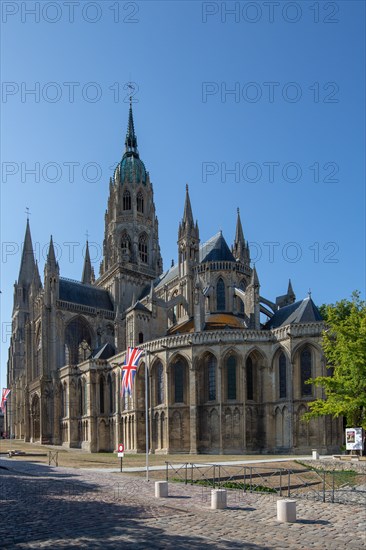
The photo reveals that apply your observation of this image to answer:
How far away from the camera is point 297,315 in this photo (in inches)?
2154

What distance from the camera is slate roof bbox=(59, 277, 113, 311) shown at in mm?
85938

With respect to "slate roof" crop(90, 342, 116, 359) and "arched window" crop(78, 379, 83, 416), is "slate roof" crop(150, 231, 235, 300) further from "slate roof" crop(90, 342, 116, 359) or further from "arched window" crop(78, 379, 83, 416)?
"arched window" crop(78, 379, 83, 416)

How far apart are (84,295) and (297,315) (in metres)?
41.7

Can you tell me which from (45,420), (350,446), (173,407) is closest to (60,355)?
(45,420)

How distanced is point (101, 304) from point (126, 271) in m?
6.25

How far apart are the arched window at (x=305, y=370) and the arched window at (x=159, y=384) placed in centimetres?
1343

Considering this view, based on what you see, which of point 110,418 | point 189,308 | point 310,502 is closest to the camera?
point 310,502

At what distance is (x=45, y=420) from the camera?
3076 inches

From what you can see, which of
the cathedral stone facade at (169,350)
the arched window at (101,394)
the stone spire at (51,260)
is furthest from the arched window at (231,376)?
the stone spire at (51,260)

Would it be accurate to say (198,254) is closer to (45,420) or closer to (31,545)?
(45,420)

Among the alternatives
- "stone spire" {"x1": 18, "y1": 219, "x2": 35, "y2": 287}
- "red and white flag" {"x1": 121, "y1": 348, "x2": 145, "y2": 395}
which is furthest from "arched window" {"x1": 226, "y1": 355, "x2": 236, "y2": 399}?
"stone spire" {"x1": 18, "y1": 219, "x2": 35, "y2": 287}

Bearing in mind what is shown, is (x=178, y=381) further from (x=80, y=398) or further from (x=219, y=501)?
(x=219, y=501)

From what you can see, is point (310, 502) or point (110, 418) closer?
point (310, 502)

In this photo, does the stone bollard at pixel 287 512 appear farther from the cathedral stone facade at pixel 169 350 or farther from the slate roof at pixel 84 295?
the slate roof at pixel 84 295
